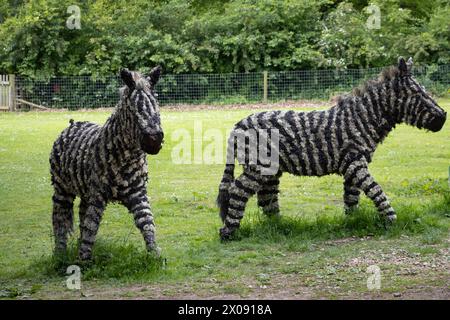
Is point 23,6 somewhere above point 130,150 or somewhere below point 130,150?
above

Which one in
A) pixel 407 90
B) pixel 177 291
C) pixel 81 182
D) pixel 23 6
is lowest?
pixel 177 291

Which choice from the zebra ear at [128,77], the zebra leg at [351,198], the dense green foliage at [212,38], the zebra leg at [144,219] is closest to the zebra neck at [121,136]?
the zebra ear at [128,77]

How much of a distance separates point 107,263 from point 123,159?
44.3 inches

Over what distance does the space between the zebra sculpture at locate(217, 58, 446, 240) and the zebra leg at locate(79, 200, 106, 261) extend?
194cm

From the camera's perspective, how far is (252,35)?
33688 millimetres

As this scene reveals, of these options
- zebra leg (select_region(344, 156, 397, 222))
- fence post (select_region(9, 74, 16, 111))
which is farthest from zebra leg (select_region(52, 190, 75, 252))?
fence post (select_region(9, 74, 16, 111))

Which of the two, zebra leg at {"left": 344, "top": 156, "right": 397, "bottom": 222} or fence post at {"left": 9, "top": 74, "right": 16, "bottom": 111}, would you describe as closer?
zebra leg at {"left": 344, "top": 156, "right": 397, "bottom": 222}

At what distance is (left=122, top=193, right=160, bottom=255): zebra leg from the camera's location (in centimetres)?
803

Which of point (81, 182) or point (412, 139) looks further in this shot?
point (412, 139)

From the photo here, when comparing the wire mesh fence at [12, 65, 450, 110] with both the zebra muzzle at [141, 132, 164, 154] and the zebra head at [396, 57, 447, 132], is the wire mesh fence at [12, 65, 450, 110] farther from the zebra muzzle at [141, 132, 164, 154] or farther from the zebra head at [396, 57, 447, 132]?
the zebra muzzle at [141, 132, 164, 154]

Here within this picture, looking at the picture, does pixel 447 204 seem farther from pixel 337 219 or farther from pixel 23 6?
pixel 23 6

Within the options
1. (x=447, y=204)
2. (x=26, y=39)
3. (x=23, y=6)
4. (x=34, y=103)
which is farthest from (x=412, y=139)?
(x=23, y=6)

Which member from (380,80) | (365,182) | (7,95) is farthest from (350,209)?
(7,95)

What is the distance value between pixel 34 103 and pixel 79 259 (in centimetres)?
2486
